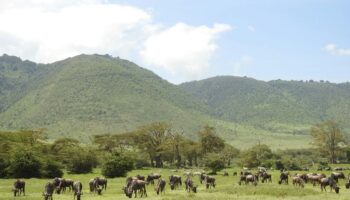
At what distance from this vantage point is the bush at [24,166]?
7938 cm

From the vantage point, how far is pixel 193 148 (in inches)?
4919

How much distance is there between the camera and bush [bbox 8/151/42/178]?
79.4m

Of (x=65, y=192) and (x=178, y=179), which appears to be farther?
(x=178, y=179)

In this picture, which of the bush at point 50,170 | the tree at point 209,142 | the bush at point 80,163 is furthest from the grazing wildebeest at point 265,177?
the tree at point 209,142

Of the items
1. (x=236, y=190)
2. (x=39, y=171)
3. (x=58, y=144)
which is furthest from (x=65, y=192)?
(x=58, y=144)

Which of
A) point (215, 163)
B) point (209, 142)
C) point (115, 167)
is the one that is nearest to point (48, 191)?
point (115, 167)

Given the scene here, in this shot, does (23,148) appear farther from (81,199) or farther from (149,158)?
(149,158)

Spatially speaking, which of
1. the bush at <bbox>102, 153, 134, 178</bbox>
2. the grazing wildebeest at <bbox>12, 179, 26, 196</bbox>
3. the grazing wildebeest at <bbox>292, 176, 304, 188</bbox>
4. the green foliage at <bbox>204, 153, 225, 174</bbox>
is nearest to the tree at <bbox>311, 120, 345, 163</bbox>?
the green foliage at <bbox>204, 153, 225, 174</bbox>

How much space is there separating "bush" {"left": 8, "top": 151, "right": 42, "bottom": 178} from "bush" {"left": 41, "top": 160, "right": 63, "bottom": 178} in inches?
45.3

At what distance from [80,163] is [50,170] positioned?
630 inches

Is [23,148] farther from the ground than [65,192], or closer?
farther from the ground

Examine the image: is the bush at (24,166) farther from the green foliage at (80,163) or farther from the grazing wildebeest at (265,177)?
the grazing wildebeest at (265,177)

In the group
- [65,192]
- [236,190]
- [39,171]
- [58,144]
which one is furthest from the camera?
[58,144]

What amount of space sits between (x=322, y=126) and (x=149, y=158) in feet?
166
